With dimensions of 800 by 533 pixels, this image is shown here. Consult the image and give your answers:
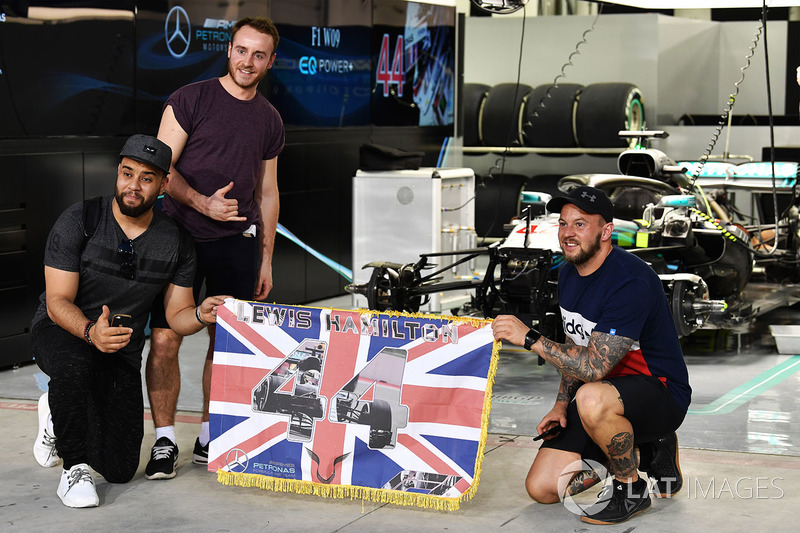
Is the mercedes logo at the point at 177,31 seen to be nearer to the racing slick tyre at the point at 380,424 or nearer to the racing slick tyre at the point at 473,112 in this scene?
the racing slick tyre at the point at 380,424

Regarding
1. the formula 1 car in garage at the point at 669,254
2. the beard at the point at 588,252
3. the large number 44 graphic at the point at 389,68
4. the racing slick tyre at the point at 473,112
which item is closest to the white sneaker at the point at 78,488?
the beard at the point at 588,252

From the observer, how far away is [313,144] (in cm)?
1025

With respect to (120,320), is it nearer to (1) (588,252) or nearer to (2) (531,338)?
(2) (531,338)

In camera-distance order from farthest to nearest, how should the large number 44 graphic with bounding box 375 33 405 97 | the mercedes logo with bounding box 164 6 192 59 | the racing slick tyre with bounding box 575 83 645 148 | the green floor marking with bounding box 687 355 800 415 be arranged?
the racing slick tyre with bounding box 575 83 645 148 → the large number 44 graphic with bounding box 375 33 405 97 → the mercedes logo with bounding box 164 6 192 59 → the green floor marking with bounding box 687 355 800 415

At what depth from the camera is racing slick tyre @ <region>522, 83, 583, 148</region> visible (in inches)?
547

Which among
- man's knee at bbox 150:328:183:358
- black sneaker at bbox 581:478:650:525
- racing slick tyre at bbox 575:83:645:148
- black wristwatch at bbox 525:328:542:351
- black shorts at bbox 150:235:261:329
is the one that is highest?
racing slick tyre at bbox 575:83:645:148

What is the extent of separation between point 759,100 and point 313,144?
8094mm

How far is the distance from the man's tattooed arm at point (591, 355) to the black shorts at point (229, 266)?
160 centimetres

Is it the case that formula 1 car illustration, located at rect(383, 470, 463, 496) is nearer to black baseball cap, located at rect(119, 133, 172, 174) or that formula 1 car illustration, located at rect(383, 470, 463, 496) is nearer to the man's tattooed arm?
the man's tattooed arm

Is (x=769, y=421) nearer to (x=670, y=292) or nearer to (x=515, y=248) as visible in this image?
(x=670, y=292)

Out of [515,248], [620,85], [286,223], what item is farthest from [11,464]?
[620,85]

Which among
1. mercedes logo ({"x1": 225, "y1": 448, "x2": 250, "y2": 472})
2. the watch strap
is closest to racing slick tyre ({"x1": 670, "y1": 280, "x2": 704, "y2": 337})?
mercedes logo ({"x1": 225, "y1": 448, "x2": 250, "y2": 472})

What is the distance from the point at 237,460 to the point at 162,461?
0.42 m

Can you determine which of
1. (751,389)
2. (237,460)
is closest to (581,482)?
(237,460)
